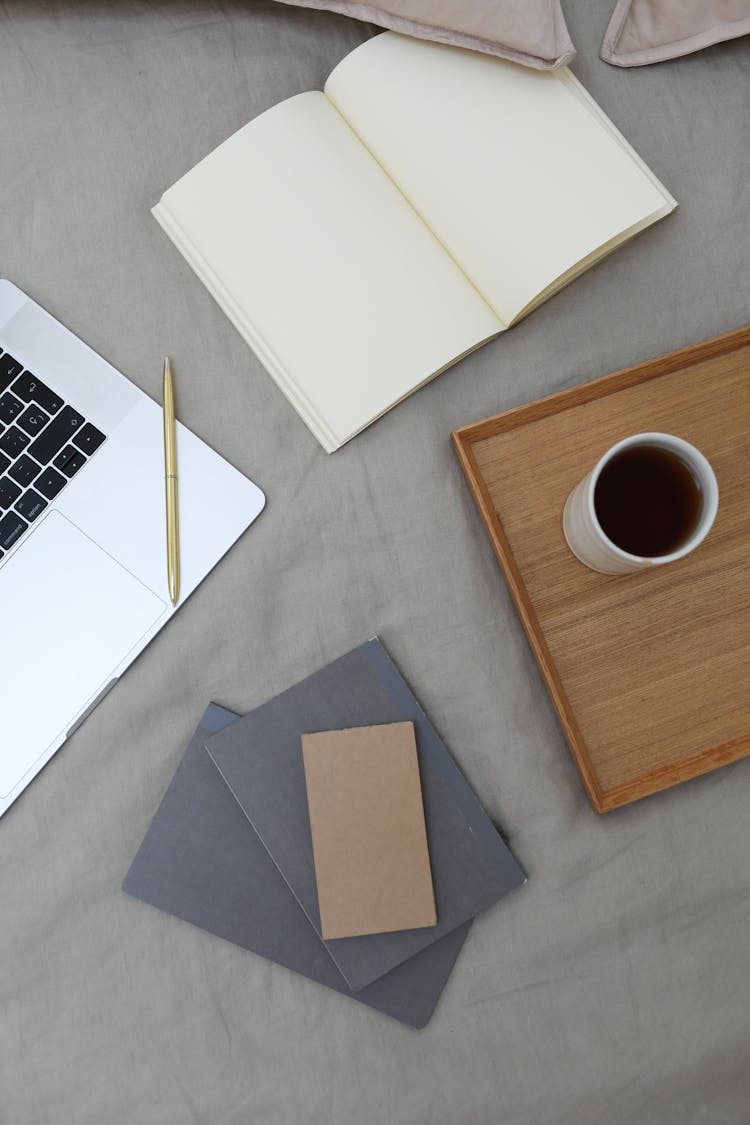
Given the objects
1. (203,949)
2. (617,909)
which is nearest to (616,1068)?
(617,909)

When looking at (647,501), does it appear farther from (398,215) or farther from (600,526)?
(398,215)

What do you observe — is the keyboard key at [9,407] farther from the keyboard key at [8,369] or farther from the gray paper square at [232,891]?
the gray paper square at [232,891]

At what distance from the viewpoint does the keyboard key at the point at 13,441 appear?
0.53m

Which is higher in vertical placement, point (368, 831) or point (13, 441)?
point (13, 441)

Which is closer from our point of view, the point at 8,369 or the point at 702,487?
the point at 702,487

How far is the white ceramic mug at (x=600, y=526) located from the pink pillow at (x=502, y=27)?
0.25 metres

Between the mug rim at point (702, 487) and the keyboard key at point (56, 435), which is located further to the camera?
the keyboard key at point (56, 435)

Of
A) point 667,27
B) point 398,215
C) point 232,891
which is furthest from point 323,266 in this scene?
point 232,891

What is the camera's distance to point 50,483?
0.53 metres

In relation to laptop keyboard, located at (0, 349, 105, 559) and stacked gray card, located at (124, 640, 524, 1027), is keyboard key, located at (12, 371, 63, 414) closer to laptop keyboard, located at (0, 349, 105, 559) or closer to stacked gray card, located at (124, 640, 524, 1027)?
laptop keyboard, located at (0, 349, 105, 559)

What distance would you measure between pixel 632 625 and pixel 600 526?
8 centimetres

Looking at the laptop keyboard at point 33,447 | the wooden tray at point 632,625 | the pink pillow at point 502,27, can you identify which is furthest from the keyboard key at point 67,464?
the pink pillow at point 502,27

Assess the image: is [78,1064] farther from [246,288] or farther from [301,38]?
[301,38]

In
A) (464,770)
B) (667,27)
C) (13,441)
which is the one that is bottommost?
(464,770)
